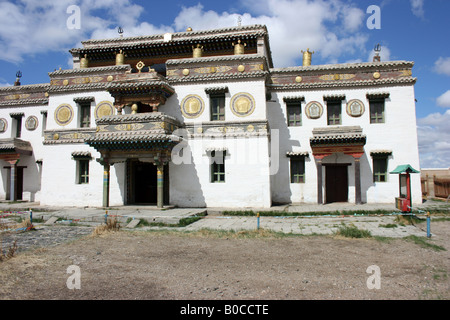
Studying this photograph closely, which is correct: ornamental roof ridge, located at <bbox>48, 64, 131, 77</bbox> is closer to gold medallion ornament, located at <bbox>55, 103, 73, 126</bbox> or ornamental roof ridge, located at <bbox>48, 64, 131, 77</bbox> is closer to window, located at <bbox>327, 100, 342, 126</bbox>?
gold medallion ornament, located at <bbox>55, 103, 73, 126</bbox>

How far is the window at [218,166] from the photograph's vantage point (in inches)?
639

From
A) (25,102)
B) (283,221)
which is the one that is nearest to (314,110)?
(283,221)

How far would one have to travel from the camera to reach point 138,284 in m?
5.41

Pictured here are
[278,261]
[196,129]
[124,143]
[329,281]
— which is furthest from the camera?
[196,129]

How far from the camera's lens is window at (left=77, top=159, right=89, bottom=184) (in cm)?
1744

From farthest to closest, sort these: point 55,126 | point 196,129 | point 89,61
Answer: point 89,61 < point 55,126 < point 196,129

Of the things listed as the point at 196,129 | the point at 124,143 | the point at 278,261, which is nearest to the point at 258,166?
the point at 196,129

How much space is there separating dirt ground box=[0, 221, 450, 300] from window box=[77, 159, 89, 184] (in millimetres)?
9152

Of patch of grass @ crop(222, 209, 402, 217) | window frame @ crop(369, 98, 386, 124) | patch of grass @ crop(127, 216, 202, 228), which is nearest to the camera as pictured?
patch of grass @ crop(127, 216, 202, 228)

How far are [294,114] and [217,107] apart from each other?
4554 millimetres

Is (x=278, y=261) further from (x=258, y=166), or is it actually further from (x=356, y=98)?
(x=356, y=98)

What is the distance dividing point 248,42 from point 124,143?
9.32m

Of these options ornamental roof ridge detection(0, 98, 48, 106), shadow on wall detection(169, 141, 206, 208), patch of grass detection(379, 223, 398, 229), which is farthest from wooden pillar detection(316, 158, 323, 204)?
ornamental roof ridge detection(0, 98, 48, 106)

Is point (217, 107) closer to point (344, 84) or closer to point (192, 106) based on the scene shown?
point (192, 106)
